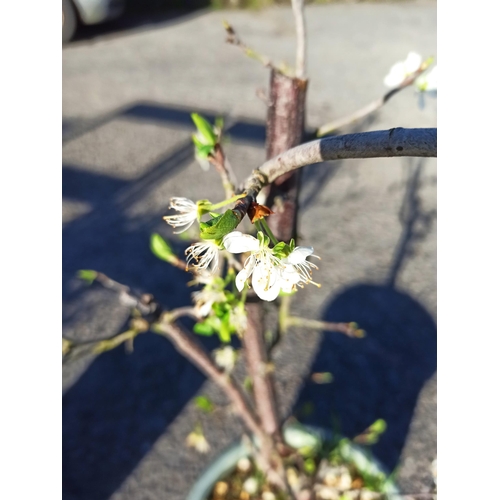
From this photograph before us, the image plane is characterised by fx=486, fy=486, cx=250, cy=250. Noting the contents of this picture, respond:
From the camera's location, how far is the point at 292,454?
3.75ft

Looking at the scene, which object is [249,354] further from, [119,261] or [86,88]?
[86,88]

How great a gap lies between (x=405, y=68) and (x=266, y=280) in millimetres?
455

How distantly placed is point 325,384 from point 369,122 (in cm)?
191

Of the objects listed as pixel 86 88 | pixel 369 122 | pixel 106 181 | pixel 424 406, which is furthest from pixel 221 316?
pixel 86 88

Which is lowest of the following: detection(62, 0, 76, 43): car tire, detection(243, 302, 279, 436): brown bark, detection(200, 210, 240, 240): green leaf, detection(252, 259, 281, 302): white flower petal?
detection(243, 302, 279, 436): brown bark

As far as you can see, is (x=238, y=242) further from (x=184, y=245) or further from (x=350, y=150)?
(x=184, y=245)

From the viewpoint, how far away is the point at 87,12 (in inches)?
165

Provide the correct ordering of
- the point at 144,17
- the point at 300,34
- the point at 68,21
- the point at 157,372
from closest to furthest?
1. the point at 300,34
2. the point at 157,372
3. the point at 68,21
4. the point at 144,17

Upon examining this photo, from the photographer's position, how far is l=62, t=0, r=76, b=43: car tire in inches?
154

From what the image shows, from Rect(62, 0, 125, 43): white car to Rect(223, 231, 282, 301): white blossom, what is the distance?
4.19m

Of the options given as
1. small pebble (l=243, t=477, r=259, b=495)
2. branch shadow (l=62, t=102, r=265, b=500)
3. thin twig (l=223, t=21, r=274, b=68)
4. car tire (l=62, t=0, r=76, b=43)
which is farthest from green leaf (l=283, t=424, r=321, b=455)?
car tire (l=62, t=0, r=76, b=43)

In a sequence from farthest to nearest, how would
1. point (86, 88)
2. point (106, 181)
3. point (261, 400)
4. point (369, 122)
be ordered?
point (86, 88), point (369, 122), point (106, 181), point (261, 400)

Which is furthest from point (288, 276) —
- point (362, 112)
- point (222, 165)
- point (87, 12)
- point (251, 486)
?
point (87, 12)

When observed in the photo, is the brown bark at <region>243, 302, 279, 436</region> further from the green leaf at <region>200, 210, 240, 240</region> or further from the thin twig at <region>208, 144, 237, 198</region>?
the green leaf at <region>200, 210, 240, 240</region>
